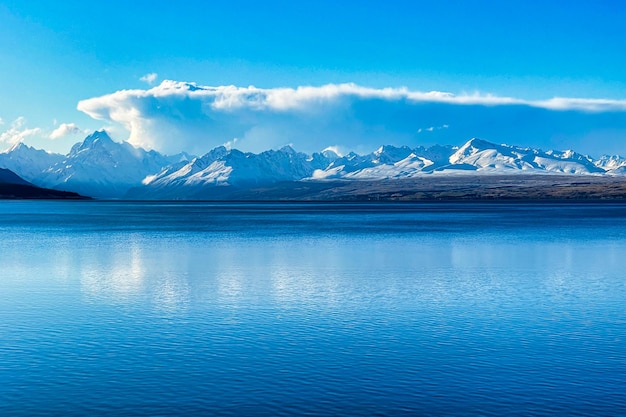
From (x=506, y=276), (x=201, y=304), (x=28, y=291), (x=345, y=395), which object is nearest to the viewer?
(x=345, y=395)

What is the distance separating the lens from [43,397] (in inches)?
866

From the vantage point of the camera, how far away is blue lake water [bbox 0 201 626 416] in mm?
21672

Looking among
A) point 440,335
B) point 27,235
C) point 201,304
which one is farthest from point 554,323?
point 27,235

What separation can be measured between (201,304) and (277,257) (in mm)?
28119

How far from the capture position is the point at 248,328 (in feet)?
106

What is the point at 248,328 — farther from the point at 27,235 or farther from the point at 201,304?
the point at 27,235

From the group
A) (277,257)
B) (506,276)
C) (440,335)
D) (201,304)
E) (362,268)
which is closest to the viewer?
(440,335)

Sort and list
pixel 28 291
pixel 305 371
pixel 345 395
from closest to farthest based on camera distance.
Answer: pixel 345 395
pixel 305 371
pixel 28 291

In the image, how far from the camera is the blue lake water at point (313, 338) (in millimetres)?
21672

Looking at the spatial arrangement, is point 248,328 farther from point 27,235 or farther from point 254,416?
point 27,235

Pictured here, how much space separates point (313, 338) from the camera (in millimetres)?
29953

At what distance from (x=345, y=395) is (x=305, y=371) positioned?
3.07m

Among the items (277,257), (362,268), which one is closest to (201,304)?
(362,268)

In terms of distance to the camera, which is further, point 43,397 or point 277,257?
point 277,257
